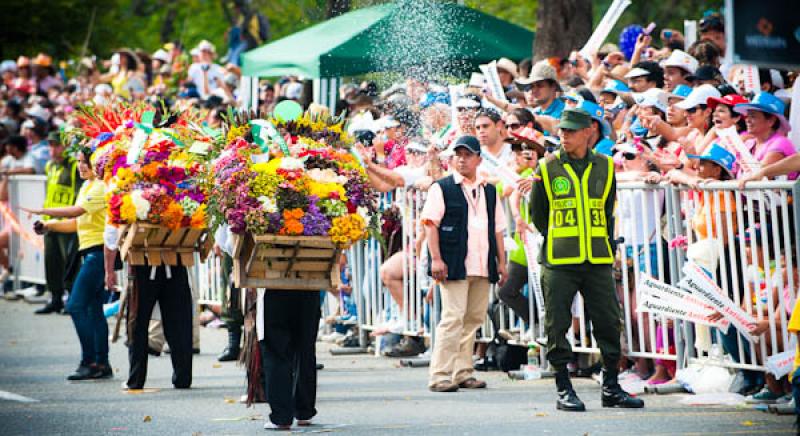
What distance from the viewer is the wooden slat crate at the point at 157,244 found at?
1271 cm

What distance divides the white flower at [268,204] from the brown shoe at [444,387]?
2.78m

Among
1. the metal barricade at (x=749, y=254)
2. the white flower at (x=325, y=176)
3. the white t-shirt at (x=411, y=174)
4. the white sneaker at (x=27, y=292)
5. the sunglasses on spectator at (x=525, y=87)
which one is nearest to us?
the white flower at (x=325, y=176)

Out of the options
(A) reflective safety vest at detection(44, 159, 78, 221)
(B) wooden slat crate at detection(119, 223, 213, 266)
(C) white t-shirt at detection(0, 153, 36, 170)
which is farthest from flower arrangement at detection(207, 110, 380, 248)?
(C) white t-shirt at detection(0, 153, 36, 170)

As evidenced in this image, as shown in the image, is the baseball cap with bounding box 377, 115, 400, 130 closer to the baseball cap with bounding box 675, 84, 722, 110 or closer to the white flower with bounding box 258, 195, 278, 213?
the baseball cap with bounding box 675, 84, 722, 110

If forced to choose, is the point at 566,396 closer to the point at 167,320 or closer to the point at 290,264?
the point at 290,264

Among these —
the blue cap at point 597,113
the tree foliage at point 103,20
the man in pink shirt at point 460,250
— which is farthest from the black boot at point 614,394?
the tree foliage at point 103,20

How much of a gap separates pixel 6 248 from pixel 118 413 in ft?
41.2

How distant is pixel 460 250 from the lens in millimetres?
12500

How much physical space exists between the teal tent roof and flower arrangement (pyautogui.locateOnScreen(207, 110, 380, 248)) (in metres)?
8.15

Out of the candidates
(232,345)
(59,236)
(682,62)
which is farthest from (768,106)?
(59,236)

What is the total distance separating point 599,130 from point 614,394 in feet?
8.86

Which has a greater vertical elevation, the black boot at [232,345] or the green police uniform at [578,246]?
the green police uniform at [578,246]

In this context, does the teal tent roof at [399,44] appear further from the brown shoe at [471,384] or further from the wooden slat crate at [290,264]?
the wooden slat crate at [290,264]

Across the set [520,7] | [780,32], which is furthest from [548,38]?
[520,7]
